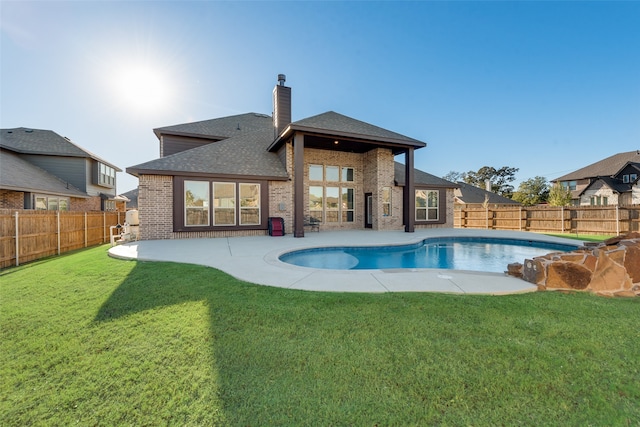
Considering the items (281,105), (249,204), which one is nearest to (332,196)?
(249,204)

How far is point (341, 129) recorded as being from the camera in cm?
1212

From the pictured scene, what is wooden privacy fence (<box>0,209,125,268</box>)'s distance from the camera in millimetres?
7219

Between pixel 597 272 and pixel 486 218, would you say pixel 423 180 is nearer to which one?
pixel 486 218

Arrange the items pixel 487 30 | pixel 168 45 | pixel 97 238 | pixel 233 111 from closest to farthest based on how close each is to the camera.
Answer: pixel 168 45 → pixel 97 238 → pixel 487 30 → pixel 233 111

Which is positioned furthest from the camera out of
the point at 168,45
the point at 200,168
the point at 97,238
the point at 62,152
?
the point at 62,152

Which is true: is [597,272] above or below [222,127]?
below

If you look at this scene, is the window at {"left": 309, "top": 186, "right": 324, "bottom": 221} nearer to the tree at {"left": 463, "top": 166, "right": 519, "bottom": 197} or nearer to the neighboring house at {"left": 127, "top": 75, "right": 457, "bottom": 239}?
the neighboring house at {"left": 127, "top": 75, "right": 457, "bottom": 239}

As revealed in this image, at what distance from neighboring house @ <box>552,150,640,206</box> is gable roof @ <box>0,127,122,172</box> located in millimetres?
46153

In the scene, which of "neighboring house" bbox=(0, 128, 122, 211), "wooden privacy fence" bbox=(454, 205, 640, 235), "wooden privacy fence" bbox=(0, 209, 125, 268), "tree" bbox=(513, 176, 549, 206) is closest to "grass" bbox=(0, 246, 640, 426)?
"wooden privacy fence" bbox=(0, 209, 125, 268)

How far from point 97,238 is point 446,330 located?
1505 centimetres

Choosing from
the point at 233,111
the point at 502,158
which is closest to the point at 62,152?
the point at 233,111

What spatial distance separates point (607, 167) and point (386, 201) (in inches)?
1240

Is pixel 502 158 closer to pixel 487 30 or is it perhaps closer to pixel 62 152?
pixel 487 30

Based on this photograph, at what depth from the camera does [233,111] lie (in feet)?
62.7
